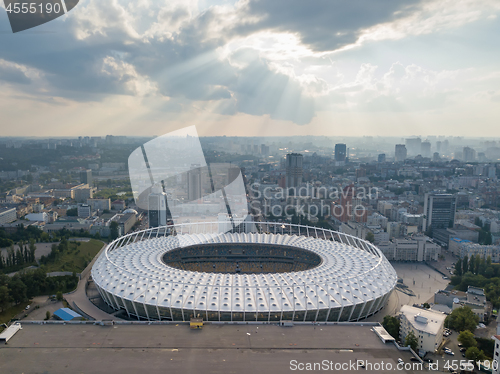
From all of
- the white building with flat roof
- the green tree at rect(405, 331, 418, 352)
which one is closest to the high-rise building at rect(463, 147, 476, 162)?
the white building with flat roof

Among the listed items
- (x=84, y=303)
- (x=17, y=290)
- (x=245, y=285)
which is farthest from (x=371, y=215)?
(x=17, y=290)

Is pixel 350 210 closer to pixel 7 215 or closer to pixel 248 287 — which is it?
pixel 248 287

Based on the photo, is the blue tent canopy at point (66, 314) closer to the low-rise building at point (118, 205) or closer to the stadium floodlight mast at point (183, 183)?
the stadium floodlight mast at point (183, 183)

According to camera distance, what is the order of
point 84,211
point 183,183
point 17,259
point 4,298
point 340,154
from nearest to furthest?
point 4,298 < point 17,259 < point 84,211 < point 183,183 < point 340,154

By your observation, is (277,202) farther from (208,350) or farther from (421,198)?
(208,350)

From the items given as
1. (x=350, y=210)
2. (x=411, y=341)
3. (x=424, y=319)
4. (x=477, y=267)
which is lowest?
(x=477, y=267)

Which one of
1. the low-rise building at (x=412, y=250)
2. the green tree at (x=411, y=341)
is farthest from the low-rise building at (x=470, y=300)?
the low-rise building at (x=412, y=250)
